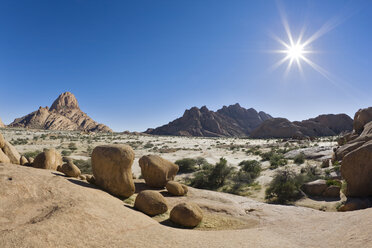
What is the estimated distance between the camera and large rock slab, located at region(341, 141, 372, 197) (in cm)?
973

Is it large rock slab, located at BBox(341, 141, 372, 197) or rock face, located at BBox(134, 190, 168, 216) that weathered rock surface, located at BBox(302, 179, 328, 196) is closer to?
large rock slab, located at BBox(341, 141, 372, 197)

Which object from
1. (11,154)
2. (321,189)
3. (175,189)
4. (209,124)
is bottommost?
(321,189)

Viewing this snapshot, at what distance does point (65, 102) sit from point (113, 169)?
178m

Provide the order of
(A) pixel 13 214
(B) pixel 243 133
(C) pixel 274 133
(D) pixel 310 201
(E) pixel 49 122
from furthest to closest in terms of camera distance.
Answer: (B) pixel 243 133 → (E) pixel 49 122 → (C) pixel 274 133 → (D) pixel 310 201 → (A) pixel 13 214

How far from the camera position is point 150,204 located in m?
7.18

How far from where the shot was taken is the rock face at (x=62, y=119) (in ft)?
385

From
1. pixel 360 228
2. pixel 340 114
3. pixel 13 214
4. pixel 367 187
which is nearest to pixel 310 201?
pixel 367 187

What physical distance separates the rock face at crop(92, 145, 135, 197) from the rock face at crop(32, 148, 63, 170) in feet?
9.02

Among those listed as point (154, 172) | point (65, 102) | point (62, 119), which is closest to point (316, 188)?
point (154, 172)

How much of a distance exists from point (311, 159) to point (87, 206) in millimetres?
24110

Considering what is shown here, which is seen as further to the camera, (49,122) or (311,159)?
(49,122)

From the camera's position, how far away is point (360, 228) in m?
4.75

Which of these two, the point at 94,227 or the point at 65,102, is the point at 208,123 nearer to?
the point at 65,102

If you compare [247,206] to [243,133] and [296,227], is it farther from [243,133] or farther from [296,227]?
[243,133]
